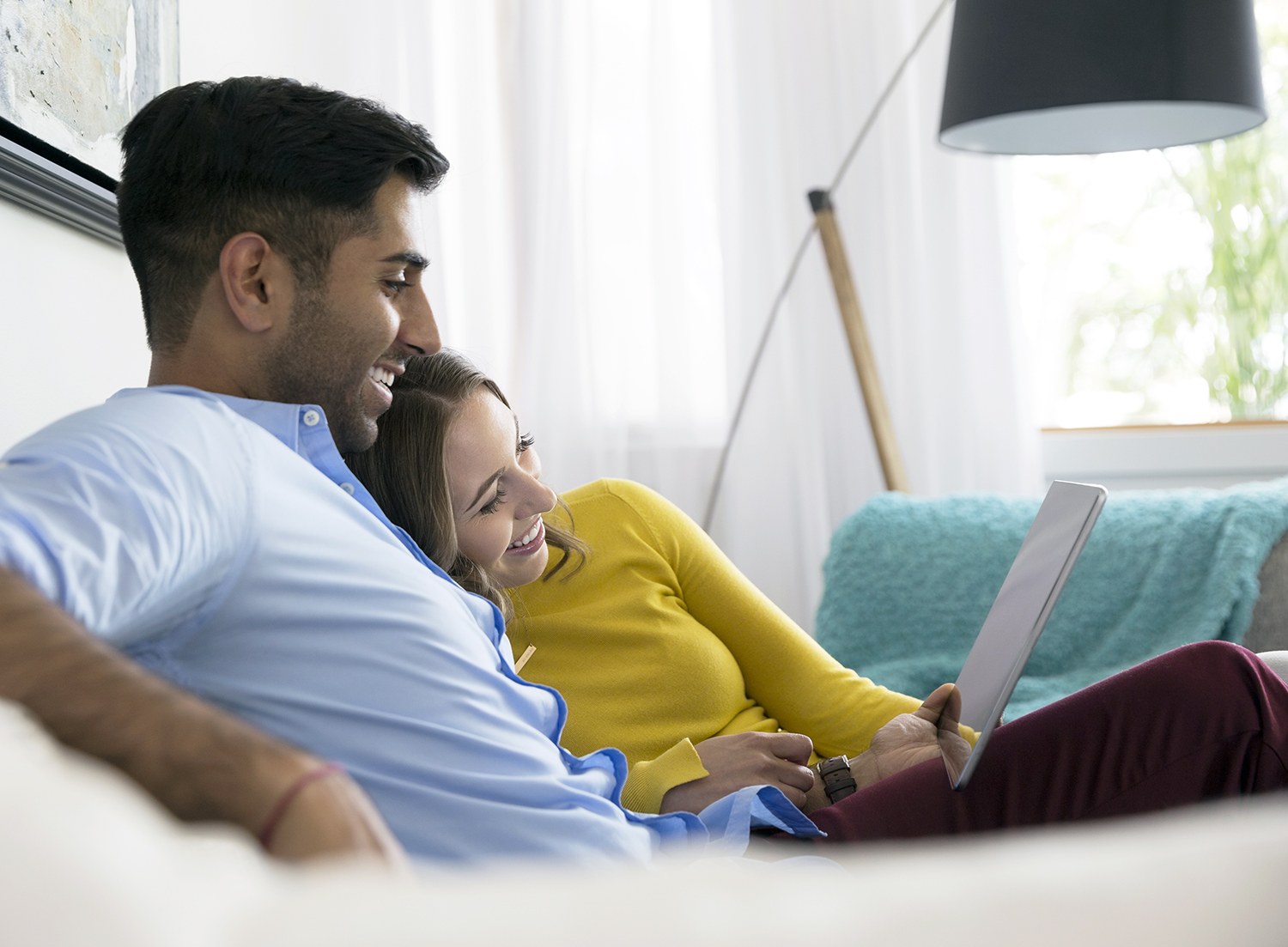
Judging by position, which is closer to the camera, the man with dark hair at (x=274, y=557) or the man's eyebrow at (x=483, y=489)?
the man with dark hair at (x=274, y=557)

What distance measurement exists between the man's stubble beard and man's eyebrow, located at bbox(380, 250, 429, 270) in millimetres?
78

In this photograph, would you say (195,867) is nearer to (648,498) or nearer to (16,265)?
(16,265)

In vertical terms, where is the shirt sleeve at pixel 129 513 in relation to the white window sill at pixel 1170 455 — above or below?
above

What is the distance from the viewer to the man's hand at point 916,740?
4.42 feet

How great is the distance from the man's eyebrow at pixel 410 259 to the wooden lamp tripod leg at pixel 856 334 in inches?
59.1

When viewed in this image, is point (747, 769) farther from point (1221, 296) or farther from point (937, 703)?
point (1221, 296)

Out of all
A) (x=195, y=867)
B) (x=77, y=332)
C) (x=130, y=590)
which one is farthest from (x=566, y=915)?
(x=77, y=332)

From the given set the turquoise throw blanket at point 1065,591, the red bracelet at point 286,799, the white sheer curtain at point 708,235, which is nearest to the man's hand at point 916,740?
the turquoise throw blanket at point 1065,591

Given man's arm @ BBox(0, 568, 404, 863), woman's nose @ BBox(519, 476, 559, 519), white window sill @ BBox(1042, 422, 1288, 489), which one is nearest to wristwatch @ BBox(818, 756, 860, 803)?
woman's nose @ BBox(519, 476, 559, 519)

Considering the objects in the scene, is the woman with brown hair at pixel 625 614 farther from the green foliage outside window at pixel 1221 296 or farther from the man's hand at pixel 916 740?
the green foliage outside window at pixel 1221 296

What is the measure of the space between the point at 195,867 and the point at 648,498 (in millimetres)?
1277

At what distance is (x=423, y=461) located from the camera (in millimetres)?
1308

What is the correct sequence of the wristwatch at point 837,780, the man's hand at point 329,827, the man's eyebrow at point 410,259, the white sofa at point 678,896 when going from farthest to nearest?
the wristwatch at point 837,780, the man's eyebrow at point 410,259, the man's hand at point 329,827, the white sofa at point 678,896

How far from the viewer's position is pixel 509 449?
1384 mm
